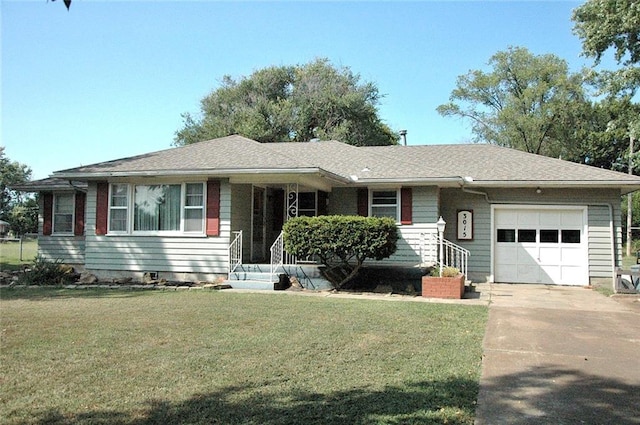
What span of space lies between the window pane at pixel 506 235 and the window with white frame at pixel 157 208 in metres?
8.38

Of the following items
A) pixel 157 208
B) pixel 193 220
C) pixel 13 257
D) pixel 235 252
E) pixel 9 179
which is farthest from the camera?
pixel 9 179

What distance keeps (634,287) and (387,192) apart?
6.61m

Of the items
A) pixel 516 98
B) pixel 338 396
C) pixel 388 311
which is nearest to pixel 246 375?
pixel 338 396

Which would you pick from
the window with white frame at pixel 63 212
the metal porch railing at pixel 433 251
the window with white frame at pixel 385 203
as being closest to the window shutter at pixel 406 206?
the window with white frame at pixel 385 203

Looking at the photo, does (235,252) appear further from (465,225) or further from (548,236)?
(548,236)

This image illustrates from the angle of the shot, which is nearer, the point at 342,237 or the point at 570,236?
the point at 342,237

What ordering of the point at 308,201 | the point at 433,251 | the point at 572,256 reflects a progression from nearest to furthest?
the point at 433,251 < the point at 572,256 < the point at 308,201

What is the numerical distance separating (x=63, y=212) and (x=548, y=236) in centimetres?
1535

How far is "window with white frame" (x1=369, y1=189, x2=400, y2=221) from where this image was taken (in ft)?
45.2

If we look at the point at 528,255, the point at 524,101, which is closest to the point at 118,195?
the point at 528,255

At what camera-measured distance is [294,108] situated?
Result: 32625mm

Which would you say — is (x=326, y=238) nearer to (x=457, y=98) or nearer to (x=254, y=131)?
(x=254, y=131)

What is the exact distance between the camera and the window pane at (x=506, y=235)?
46.0ft

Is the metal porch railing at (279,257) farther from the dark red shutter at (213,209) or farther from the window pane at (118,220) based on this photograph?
the window pane at (118,220)
